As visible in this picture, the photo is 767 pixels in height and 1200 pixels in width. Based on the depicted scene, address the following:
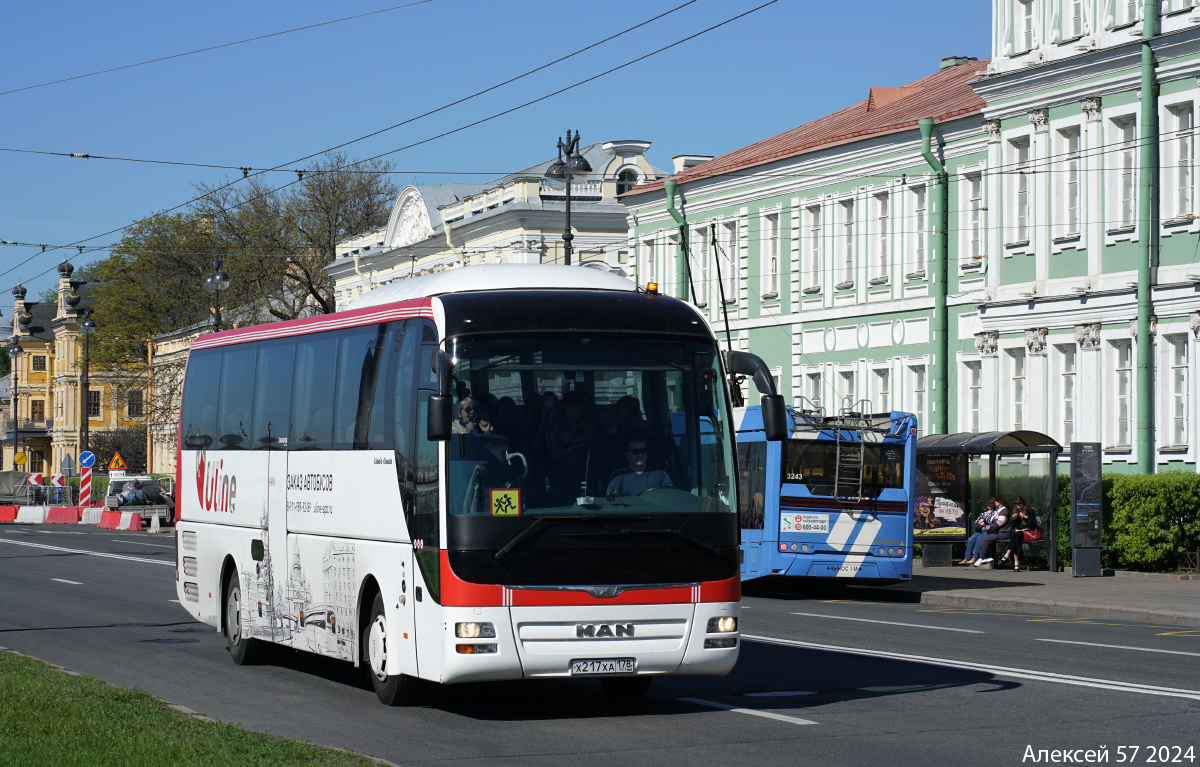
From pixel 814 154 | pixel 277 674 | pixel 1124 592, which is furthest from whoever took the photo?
pixel 814 154

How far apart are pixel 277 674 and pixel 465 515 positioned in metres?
4.36

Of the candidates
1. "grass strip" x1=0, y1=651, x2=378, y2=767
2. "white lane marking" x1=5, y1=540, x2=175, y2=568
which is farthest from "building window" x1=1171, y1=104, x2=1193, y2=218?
"grass strip" x1=0, y1=651, x2=378, y2=767

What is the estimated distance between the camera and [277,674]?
14898 millimetres

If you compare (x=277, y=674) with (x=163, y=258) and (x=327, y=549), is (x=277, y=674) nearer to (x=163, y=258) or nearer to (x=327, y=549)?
(x=327, y=549)

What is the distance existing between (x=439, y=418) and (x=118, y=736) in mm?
2832

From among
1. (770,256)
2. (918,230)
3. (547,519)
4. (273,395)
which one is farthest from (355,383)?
(770,256)

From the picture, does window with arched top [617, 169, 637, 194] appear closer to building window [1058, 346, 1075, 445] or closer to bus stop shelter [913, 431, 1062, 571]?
building window [1058, 346, 1075, 445]

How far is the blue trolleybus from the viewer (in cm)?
2586

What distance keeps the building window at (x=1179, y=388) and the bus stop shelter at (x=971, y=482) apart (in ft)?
9.12

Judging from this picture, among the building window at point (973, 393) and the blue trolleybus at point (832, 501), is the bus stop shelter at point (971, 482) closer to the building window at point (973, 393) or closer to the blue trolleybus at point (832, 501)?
the blue trolleybus at point (832, 501)

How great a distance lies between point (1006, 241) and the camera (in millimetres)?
37219

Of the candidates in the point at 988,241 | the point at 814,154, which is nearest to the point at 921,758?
the point at 988,241

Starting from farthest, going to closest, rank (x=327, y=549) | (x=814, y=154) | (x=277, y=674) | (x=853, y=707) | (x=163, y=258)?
1. (x=163, y=258)
2. (x=814, y=154)
3. (x=277, y=674)
4. (x=327, y=549)
5. (x=853, y=707)

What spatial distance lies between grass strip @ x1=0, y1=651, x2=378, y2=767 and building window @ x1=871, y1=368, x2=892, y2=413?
31639 millimetres
